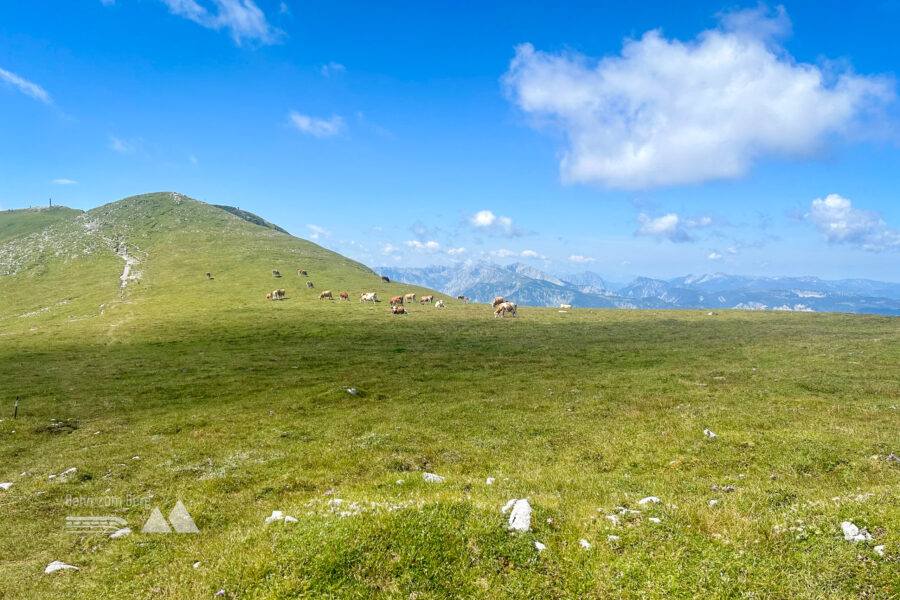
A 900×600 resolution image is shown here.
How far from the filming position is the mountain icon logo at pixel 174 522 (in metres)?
11.6

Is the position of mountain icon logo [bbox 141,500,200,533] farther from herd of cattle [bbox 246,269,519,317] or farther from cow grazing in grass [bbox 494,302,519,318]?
cow grazing in grass [bbox 494,302,519,318]

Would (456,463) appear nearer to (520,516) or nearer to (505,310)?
(520,516)

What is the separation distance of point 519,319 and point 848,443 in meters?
53.6

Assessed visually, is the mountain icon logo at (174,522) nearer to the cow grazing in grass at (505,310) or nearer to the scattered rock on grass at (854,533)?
the scattered rock on grass at (854,533)

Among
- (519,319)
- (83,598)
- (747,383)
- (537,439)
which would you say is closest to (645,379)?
(747,383)

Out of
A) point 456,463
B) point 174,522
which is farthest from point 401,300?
point 174,522

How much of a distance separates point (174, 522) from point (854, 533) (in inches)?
684

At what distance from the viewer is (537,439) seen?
1881 centimetres

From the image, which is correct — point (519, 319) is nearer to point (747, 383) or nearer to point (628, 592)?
point (747, 383)

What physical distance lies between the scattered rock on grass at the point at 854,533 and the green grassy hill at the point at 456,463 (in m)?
0.17

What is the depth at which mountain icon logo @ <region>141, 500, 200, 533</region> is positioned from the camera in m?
11.6

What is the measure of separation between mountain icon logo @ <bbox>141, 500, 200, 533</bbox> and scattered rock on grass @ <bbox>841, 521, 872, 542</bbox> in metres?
16.1

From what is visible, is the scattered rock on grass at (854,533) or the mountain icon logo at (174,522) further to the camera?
the mountain icon logo at (174,522)
